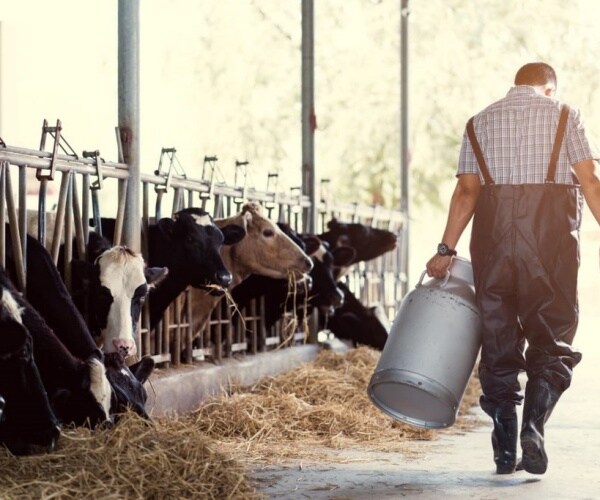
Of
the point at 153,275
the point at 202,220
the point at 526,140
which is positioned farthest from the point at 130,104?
the point at 526,140

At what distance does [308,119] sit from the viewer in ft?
36.4

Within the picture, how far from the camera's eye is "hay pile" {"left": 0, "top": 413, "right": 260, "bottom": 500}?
14.2ft

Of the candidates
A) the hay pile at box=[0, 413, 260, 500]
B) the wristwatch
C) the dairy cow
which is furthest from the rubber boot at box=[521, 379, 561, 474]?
the dairy cow

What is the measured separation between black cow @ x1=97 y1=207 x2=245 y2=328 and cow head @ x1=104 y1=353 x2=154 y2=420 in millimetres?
1948

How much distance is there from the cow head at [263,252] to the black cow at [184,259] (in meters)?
1.20

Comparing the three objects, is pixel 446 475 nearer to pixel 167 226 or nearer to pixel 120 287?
pixel 120 287

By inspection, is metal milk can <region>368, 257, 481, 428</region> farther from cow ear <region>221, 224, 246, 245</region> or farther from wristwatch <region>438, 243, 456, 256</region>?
cow ear <region>221, 224, 246, 245</region>

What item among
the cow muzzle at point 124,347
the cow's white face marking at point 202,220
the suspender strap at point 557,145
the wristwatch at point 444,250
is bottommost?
the cow muzzle at point 124,347

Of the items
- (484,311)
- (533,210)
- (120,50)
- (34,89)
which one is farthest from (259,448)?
(34,89)

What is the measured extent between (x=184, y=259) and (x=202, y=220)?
0.97 feet

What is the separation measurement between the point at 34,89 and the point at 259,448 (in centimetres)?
1927

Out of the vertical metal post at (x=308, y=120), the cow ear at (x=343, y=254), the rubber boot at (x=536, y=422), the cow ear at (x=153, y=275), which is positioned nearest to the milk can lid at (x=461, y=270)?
the rubber boot at (x=536, y=422)

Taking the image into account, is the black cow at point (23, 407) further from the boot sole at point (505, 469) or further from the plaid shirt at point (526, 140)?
the plaid shirt at point (526, 140)

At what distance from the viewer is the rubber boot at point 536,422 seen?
17.6 ft
